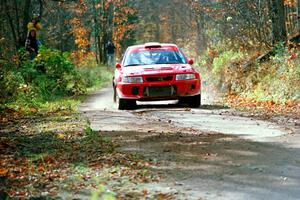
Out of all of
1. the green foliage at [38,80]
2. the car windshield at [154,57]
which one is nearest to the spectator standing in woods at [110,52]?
the green foliage at [38,80]

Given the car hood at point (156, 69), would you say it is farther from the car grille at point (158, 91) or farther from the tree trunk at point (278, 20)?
the tree trunk at point (278, 20)

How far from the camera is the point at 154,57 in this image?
1320 centimetres

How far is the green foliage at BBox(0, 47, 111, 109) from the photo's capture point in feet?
42.3

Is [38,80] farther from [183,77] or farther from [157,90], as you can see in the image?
[183,77]

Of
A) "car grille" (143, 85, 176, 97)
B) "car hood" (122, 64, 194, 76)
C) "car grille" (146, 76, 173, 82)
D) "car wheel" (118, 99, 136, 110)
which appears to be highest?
"car hood" (122, 64, 194, 76)

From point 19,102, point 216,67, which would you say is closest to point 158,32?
point 216,67

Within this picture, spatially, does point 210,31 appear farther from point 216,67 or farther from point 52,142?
point 52,142

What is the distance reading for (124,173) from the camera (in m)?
5.15

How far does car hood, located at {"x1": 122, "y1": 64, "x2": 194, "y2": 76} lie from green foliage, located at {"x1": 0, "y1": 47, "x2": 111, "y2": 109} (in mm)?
2184

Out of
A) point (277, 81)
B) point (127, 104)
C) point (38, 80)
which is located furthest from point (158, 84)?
point (38, 80)

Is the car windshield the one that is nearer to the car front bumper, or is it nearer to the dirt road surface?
the car front bumper

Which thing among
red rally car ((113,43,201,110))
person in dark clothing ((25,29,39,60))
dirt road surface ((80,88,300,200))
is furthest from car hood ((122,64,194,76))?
person in dark clothing ((25,29,39,60))

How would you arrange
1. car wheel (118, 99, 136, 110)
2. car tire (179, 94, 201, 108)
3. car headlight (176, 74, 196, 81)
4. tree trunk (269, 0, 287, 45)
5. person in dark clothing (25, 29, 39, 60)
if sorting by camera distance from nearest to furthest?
car headlight (176, 74, 196, 81), car wheel (118, 99, 136, 110), car tire (179, 94, 201, 108), tree trunk (269, 0, 287, 45), person in dark clothing (25, 29, 39, 60)

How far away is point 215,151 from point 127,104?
610 cm
